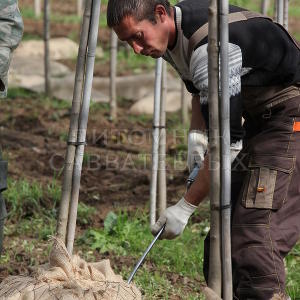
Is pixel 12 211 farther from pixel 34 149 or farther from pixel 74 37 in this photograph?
pixel 74 37

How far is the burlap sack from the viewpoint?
2867 mm

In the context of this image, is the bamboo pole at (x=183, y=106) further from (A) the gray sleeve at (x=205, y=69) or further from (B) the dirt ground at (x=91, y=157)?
(A) the gray sleeve at (x=205, y=69)

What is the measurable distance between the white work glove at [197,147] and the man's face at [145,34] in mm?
686

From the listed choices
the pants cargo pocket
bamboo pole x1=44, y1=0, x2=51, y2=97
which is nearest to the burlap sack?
the pants cargo pocket

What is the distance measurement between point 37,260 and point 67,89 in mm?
5399

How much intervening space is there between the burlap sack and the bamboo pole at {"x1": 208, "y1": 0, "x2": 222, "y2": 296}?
1.15ft

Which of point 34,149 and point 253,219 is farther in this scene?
point 34,149

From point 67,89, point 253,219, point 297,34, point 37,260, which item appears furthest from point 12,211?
→ point 297,34

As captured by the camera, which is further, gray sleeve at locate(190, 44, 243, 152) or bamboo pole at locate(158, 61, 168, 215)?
bamboo pole at locate(158, 61, 168, 215)

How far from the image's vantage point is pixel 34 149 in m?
7.13

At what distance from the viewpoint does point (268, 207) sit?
3.32 m

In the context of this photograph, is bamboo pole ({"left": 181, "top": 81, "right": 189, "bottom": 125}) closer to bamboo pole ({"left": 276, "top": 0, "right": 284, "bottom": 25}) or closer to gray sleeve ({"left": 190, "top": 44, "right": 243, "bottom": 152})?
bamboo pole ({"left": 276, "top": 0, "right": 284, "bottom": 25})

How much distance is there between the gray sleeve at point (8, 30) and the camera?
11.6 ft

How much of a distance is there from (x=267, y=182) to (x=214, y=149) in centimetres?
61
